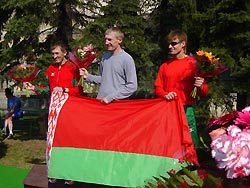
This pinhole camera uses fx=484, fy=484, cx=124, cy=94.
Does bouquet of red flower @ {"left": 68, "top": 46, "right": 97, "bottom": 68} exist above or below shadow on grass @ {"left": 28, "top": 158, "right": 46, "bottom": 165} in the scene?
above

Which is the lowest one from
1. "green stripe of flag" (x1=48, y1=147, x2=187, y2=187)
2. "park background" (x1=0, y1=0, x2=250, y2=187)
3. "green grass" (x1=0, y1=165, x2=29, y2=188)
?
"green grass" (x1=0, y1=165, x2=29, y2=188)

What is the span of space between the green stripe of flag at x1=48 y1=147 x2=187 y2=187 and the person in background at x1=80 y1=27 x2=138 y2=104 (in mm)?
593

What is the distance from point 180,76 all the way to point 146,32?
6791 millimetres

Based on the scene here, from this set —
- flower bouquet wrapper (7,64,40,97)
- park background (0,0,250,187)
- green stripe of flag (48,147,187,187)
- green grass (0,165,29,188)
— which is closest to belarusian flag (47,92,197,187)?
green stripe of flag (48,147,187,187)

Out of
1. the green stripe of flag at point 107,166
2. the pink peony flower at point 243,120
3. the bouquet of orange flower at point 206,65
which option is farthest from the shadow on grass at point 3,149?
the pink peony flower at point 243,120

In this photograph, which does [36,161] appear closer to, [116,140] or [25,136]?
[25,136]

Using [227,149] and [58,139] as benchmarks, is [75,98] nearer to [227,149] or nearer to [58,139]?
[58,139]

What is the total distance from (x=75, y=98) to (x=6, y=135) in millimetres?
7385

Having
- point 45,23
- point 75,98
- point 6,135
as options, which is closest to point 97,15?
point 45,23

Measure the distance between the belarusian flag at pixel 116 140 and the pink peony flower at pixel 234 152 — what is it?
176 centimetres

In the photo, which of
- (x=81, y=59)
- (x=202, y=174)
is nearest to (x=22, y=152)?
(x=81, y=59)

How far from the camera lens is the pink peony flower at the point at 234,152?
6.13ft

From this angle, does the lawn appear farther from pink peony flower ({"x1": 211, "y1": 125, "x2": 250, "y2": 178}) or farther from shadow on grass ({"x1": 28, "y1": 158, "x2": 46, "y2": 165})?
pink peony flower ({"x1": 211, "y1": 125, "x2": 250, "y2": 178})

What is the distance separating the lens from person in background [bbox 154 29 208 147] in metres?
4.30
